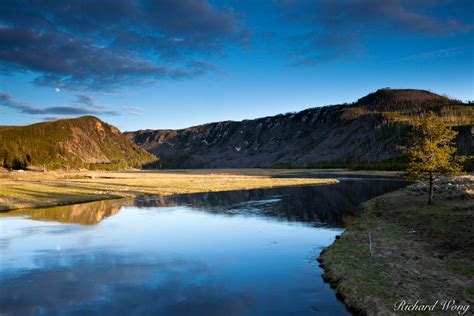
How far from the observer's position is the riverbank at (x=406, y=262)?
1598 cm

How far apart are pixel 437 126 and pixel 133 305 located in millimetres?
38862

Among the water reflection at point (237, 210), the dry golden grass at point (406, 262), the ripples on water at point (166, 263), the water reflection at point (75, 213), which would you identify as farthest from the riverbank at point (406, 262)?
the water reflection at point (75, 213)

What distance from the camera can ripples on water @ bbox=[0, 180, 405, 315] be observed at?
57.2ft

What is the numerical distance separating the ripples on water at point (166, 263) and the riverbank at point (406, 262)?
1.38m

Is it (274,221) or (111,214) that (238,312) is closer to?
(274,221)

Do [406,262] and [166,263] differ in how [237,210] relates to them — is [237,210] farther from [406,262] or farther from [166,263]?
[406,262]

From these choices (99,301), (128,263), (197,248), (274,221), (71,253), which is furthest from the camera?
(274,221)

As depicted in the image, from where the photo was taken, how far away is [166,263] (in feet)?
80.8

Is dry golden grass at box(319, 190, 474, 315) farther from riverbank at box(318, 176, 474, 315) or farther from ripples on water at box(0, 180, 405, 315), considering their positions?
Answer: ripples on water at box(0, 180, 405, 315)

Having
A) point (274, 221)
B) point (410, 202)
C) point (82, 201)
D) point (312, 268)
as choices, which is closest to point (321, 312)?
point (312, 268)

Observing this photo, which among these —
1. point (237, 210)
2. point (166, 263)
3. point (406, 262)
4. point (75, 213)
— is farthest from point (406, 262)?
point (75, 213)

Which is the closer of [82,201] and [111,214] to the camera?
[111,214]

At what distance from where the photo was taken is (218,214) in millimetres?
48281

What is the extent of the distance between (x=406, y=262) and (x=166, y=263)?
14869 millimetres
